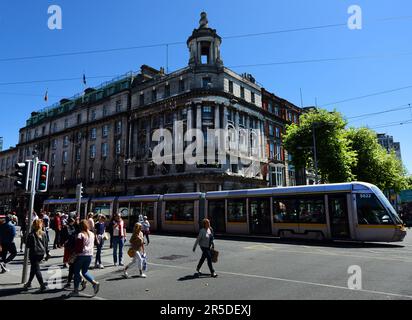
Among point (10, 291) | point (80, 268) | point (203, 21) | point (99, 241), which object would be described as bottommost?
point (10, 291)

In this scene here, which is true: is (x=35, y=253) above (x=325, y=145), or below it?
below

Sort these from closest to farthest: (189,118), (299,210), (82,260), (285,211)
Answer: (82,260), (299,210), (285,211), (189,118)

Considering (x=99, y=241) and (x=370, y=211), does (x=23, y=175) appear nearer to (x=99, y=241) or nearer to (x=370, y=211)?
(x=99, y=241)

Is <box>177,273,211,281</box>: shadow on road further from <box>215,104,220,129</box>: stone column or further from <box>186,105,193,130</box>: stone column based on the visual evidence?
<box>215,104,220,129</box>: stone column

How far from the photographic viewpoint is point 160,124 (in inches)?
1582

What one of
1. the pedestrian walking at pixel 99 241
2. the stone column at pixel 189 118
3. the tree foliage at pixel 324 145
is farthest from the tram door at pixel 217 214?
the stone column at pixel 189 118

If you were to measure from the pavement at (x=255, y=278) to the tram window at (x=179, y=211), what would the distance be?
950cm

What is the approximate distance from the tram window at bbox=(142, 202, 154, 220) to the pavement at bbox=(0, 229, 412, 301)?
11.9 m

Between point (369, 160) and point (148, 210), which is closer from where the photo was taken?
point (148, 210)

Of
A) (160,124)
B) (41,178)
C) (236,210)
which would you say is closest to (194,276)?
(41,178)

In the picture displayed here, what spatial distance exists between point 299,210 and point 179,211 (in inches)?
378

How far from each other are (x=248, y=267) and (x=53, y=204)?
31778 mm

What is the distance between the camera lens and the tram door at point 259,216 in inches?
751

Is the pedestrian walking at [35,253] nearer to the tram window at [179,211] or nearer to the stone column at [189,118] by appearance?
the tram window at [179,211]
